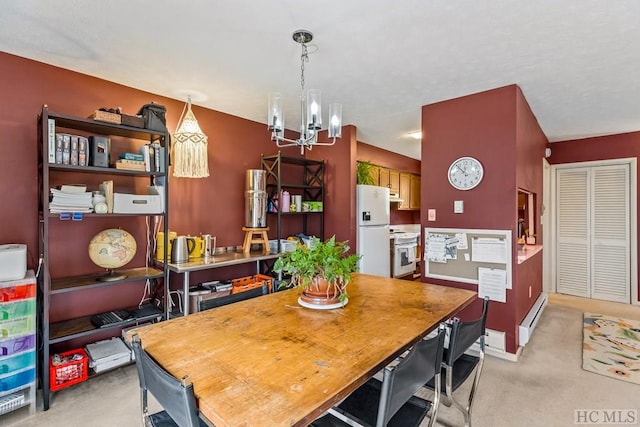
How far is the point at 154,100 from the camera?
121 inches

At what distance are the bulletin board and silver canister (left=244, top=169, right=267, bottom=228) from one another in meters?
1.83

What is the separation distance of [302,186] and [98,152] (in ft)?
7.29

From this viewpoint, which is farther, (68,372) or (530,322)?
(530,322)

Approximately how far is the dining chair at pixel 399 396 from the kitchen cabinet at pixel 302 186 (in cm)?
270

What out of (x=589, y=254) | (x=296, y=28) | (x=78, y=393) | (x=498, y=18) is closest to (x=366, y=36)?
(x=296, y=28)

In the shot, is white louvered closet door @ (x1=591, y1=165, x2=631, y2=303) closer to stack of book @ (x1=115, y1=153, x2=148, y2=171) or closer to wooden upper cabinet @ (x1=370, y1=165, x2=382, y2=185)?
wooden upper cabinet @ (x1=370, y1=165, x2=382, y2=185)

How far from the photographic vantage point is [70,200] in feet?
7.39

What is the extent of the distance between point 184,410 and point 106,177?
2.55 meters

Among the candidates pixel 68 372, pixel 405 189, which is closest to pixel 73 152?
pixel 68 372

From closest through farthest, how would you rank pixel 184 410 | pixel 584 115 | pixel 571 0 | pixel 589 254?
pixel 184 410, pixel 571 0, pixel 584 115, pixel 589 254

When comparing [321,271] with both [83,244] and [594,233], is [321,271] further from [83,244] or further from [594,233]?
[594,233]

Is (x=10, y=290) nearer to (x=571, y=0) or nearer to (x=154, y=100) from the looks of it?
(x=154, y=100)

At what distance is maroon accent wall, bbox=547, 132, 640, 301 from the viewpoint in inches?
176

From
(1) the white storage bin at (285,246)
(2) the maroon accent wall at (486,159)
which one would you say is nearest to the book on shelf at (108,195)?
(1) the white storage bin at (285,246)
